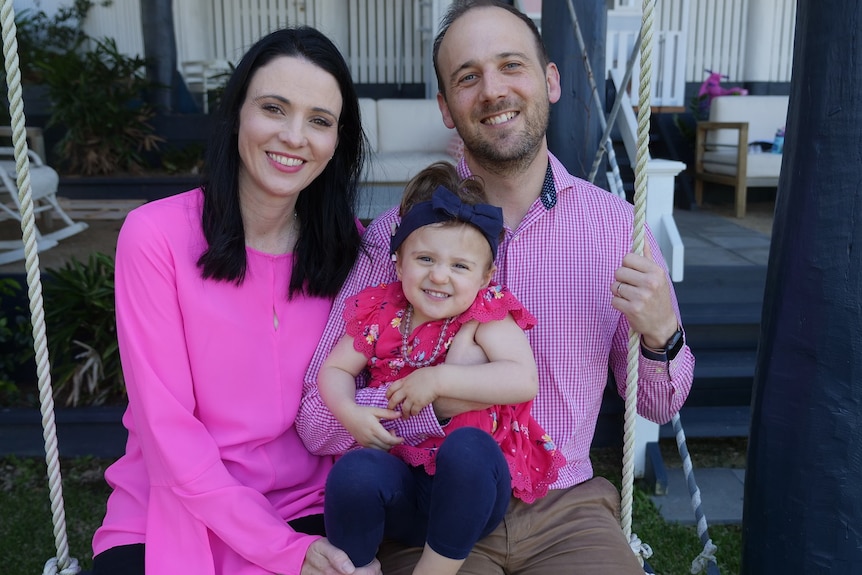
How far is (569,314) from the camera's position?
179cm

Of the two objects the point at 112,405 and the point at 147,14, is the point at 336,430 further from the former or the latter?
the point at 147,14

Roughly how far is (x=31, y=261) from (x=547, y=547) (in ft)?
3.90

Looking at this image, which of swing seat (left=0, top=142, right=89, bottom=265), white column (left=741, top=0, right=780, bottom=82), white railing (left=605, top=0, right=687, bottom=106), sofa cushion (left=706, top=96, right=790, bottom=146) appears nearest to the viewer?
swing seat (left=0, top=142, right=89, bottom=265)

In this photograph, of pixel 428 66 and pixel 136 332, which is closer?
pixel 136 332

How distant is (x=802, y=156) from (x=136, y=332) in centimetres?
124

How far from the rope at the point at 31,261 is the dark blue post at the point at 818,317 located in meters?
1.29

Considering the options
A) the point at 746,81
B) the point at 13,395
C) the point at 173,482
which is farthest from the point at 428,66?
the point at 173,482

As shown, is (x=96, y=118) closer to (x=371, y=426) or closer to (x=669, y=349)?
(x=371, y=426)

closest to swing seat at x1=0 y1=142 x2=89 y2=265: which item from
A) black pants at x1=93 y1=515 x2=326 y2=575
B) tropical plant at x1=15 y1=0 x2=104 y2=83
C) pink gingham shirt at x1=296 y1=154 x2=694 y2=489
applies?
tropical plant at x1=15 y1=0 x2=104 y2=83

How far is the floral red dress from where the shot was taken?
1.55m

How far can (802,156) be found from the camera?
4.01 ft

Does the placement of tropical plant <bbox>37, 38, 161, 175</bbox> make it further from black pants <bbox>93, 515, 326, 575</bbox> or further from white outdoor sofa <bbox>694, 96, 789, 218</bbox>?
black pants <bbox>93, 515, 326, 575</bbox>

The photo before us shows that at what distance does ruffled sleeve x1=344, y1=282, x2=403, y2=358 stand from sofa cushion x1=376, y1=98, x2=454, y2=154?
538cm

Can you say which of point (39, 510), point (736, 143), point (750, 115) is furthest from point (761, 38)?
point (39, 510)
